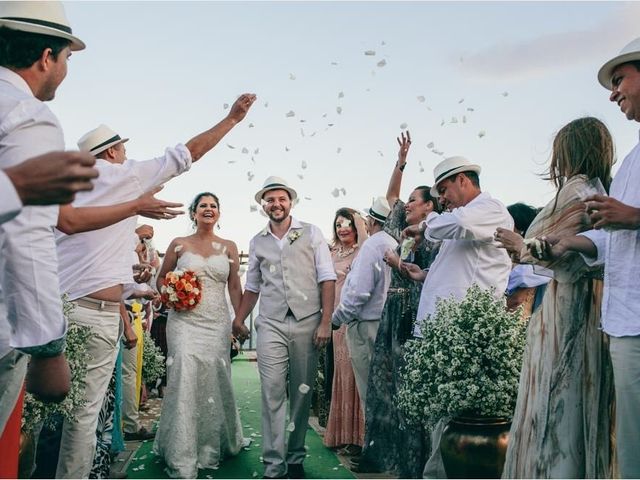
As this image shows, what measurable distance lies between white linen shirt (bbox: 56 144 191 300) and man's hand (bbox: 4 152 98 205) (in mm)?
2254

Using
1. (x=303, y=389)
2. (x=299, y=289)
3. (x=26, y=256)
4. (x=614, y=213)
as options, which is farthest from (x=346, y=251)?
(x=26, y=256)

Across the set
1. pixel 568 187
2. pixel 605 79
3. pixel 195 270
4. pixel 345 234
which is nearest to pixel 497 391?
pixel 568 187

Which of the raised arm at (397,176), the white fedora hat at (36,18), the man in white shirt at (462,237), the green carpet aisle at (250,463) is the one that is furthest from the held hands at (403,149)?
the white fedora hat at (36,18)

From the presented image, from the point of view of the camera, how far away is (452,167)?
5.52 meters

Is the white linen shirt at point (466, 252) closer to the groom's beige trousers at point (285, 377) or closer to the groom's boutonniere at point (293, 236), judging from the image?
the groom's beige trousers at point (285, 377)

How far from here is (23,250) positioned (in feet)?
7.72

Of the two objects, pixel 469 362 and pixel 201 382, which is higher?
pixel 469 362

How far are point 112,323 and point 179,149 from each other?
51.9 inches

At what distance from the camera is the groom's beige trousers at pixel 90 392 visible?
14.2 ft

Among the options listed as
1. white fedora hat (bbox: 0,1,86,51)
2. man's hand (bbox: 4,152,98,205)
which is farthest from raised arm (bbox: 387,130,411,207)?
man's hand (bbox: 4,152,98,205)

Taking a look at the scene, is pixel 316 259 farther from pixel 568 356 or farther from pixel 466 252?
pixel 568 356

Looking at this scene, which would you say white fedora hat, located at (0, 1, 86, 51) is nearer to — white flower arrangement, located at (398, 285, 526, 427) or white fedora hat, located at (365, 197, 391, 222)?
white flower arrangement, located at (398, 285, 526, 427)

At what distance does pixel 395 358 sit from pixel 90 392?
8.96 ft

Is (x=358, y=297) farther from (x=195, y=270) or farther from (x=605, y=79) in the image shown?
(x=605, y=79)
